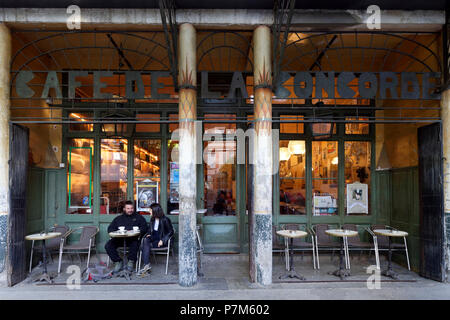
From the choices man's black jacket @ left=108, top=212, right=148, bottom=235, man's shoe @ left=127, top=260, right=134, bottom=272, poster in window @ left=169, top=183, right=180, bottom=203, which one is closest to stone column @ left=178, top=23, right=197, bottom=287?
man's shoe @ left=127, top=260, right=134, bottom=272

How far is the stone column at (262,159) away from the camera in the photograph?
6.12 m

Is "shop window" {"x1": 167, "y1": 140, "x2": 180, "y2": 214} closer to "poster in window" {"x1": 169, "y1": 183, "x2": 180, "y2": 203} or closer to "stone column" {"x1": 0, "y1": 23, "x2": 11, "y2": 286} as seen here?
"poster in window" {"x1": 169, "y1": 183, "x2": 180, "y2": 203}

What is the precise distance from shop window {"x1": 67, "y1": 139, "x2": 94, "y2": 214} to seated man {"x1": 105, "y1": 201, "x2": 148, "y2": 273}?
1370mm

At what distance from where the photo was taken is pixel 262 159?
618 centimetres

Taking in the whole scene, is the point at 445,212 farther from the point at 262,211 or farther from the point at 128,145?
the point at 128,145

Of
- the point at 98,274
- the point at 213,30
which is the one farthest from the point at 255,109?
the point at 98,274

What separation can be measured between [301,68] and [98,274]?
7.06 meters

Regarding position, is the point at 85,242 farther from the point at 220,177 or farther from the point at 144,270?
the point at 220,177

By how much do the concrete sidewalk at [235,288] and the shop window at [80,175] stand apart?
168 cm

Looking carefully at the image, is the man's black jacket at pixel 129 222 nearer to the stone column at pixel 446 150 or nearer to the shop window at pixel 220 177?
the shop window at pixel 220 177

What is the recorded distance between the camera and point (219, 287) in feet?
19.7

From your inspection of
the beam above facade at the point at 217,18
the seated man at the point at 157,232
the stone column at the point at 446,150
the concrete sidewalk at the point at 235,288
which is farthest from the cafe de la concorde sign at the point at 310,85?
the concrete sidewalk at the point at 235,288

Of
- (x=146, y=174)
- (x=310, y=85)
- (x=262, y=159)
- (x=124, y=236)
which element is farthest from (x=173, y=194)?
(x=310, y=85)

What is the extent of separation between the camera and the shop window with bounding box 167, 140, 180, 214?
8.22 metres
